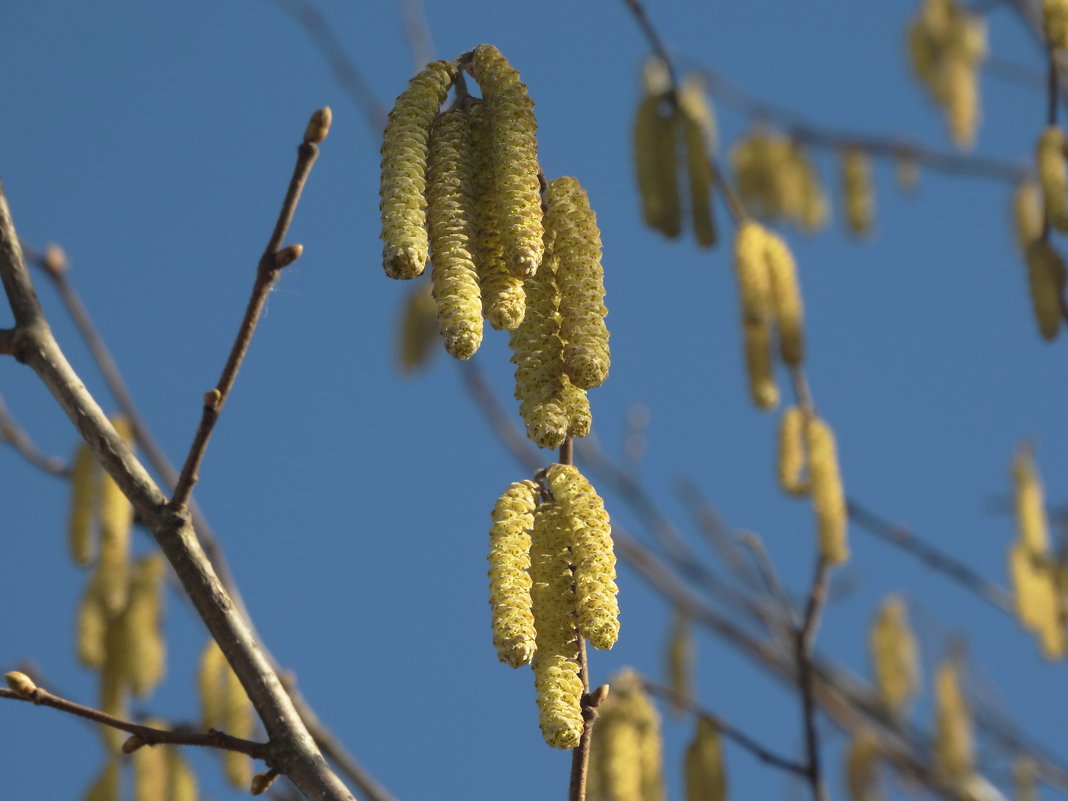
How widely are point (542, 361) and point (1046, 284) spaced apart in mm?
1560

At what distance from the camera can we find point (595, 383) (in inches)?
53.6

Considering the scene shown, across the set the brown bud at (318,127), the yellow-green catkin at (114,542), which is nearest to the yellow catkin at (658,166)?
the yellow-green catkin at (114,542)

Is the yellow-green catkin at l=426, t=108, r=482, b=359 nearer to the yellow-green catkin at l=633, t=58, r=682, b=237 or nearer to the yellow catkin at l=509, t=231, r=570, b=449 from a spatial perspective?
the yellow catkin at l=509, t=231, r=570, b=449

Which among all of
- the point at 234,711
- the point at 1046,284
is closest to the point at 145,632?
the point at 234,711

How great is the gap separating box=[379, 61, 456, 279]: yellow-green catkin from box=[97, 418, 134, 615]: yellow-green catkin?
1359mm

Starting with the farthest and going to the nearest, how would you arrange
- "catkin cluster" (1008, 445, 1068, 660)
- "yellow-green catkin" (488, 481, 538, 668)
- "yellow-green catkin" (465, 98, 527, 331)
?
"catkin cluster" (1008, 445, 1068, 660)
"yellow-green catkin" (465, 98, 527, 331)
"yellow-green catkin" (488, 481, 538, 668)

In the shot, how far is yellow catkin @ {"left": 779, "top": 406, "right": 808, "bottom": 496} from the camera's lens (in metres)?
2.82

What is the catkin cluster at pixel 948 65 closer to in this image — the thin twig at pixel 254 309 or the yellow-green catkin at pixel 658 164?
the yellow-green catkin at pixel 658 164

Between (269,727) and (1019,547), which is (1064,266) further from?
(269,727)

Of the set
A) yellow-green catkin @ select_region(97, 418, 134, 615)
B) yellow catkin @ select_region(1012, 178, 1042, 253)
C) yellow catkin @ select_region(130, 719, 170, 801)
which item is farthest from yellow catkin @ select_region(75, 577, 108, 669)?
yellow catkin @ select_region(1012, 178, 1042, 253)

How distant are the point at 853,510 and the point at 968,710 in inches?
51.0

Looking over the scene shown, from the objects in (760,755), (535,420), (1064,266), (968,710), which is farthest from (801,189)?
(535,420)

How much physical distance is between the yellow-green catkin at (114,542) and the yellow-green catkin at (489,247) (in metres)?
1.38

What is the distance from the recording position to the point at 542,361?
1434 mm
